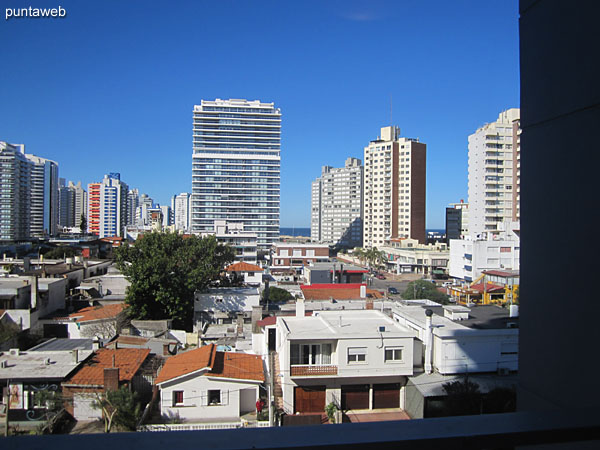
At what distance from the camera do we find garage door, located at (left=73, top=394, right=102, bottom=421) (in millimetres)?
8039

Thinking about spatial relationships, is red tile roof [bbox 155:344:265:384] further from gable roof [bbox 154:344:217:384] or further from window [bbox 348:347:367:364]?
window [bbox 348:347:367:364]

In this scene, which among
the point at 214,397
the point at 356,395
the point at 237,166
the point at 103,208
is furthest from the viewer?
the point at 103,208

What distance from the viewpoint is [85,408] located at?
8078 mm

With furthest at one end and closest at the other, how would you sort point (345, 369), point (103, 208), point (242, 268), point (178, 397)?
point (103, 208) < point (242, 268) < point (345, 369) < point (178, 397)

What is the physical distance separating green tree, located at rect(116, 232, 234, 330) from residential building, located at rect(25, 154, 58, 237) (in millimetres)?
53073

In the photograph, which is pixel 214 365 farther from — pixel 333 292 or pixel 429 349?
pixel 333 292

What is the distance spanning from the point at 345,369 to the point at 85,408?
16.9ft

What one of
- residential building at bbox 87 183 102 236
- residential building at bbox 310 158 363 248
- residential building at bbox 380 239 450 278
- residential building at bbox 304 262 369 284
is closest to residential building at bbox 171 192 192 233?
residential building at bbox 87 183 102 236

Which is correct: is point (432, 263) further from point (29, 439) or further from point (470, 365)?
point (29, 439)

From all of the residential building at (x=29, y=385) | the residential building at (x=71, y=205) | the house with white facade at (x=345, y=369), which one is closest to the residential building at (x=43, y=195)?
the residential building at (x=71, y=205)

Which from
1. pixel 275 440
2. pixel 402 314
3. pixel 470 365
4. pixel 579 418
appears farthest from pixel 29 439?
pixel 402 314

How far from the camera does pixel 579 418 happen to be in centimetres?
74

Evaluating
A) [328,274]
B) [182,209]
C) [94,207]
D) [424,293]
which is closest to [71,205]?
[94,207]

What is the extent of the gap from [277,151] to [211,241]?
41.4 meters
